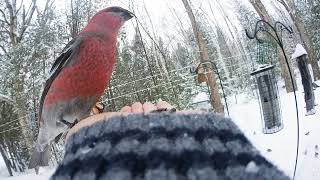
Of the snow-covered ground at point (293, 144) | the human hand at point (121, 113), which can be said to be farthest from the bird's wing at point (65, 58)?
the snow-covered ground at point (293, 144)

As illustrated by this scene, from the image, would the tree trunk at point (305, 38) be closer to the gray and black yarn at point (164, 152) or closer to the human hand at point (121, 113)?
the human hand at point (121, 113)

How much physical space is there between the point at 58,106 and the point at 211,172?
2.72ft

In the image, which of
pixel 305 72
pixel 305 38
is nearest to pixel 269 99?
pixel 305 72

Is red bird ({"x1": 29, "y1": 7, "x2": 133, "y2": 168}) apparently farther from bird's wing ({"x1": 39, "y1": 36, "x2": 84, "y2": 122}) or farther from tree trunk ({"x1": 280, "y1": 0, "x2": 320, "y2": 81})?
tree trunk ({"x1": 280, "y1": 0, "x2": 320, "y2": 81})

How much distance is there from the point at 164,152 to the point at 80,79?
759 millimetres

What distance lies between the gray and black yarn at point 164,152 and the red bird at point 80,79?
2.01ft

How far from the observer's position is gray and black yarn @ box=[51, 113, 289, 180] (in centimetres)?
57

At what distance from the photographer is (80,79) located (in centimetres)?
129

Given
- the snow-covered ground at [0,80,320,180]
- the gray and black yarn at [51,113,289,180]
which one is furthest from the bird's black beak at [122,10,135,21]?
the snow-covered ground at [0,80,320,180]

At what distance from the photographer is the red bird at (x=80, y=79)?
1.27 meters

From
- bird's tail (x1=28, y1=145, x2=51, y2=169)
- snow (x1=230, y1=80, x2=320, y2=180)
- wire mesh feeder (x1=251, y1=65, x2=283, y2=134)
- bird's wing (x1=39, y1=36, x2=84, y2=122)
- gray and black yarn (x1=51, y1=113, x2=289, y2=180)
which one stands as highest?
bird's wing (x1=39, y1=36, x2=84, y2=122)

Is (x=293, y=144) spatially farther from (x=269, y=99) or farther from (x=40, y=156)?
(x=40, y=156)

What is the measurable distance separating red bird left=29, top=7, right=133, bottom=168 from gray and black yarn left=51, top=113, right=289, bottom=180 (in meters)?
0.61

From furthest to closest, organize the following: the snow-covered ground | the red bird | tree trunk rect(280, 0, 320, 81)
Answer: tree trunk rect(280, 0, 320, 81)
the snow-covered ground
the red bird
